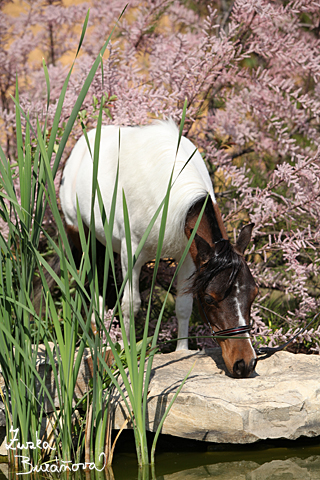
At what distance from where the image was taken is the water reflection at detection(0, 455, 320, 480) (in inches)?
76.7

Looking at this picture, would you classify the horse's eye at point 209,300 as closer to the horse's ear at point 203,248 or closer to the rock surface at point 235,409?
the horse's ear at point 203,248

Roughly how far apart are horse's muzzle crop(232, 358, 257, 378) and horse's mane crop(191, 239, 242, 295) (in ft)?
1.16

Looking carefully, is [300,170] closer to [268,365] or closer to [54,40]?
[268,365]

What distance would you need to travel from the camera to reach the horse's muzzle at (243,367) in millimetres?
2268

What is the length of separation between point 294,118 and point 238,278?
2.36 m

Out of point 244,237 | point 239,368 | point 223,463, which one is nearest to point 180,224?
point 244,237

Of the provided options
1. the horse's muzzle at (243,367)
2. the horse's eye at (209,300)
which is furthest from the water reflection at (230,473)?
the horse's eye at (209,300)

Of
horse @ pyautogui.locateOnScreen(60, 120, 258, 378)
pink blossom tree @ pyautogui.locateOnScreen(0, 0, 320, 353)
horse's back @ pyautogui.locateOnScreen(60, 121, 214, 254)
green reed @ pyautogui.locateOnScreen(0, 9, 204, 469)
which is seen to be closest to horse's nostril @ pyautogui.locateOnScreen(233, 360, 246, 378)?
horse @ pyautogui.locateOnScreen(60, 120, 258, 378)

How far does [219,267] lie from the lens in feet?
7.45

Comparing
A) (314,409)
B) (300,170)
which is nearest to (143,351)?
(314,409)

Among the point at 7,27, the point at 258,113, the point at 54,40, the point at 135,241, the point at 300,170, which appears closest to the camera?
the point at 135,241

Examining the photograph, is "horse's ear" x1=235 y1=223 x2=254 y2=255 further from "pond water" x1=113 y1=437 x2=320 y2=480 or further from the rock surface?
"pond water" x1=113 y1=437 x2=320 y2=480

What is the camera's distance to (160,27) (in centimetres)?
499

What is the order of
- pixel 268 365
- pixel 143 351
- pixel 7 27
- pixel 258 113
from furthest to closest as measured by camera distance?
1. pixel 7 27
2. pixel 258 113
3. pixel 268 365
4. pixel 143 351
